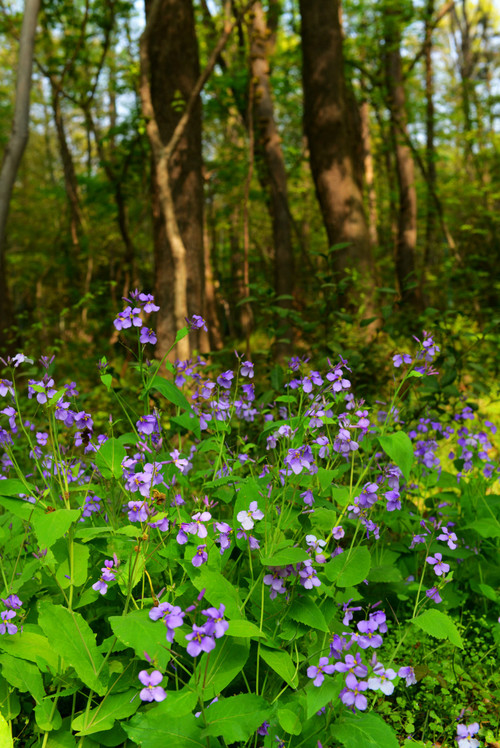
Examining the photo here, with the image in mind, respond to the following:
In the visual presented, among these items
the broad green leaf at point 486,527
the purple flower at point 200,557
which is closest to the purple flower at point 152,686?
the purple flower at point 200,557

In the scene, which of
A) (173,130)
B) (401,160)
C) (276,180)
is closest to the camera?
(173,130)

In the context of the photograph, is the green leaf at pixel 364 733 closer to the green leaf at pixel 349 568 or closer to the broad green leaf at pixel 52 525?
the green leaf at pixel 349 568

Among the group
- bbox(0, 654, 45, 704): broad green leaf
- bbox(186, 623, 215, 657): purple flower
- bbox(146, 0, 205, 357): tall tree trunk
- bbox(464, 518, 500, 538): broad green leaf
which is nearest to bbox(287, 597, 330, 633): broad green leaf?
bbox(186, 623, 215, 657): purple flower

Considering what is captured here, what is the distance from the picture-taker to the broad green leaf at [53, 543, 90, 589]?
5.57ft

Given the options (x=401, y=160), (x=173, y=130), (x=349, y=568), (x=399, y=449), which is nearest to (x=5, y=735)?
(x=349, y=568)

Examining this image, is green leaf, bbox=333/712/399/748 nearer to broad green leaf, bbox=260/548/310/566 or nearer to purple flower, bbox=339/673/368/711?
purple flower, bbox=339/673/368/711

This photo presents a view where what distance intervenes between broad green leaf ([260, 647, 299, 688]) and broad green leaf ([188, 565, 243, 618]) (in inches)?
5.1

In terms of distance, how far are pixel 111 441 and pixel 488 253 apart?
11167 millimetres

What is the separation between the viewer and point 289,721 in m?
1.45

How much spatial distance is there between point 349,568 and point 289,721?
0.49 meters

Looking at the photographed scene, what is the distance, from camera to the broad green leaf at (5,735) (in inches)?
58.1

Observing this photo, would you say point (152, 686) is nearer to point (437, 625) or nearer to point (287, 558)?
point (287, 558)

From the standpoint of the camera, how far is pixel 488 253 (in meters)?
11.5

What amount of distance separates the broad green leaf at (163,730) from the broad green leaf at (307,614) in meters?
0.37
